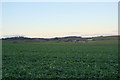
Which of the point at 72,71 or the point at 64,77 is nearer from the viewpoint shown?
the point at 64,77

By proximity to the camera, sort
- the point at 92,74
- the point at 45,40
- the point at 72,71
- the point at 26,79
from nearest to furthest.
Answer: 1. the point at 26,79
2. the point at 92,74
3. the point at 72,71
4. the point at 45,40

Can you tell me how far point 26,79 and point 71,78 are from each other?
10.6 feet

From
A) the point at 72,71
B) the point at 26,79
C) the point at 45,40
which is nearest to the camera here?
the point at 26,79

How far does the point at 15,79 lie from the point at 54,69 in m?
3.64

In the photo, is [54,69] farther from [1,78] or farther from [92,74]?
[1,78]

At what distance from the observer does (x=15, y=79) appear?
1068 centimetres

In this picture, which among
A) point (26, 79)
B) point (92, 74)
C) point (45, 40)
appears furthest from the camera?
point (45, 40)

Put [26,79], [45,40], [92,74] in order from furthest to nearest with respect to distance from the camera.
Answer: [45,40]
[92,74]
[26,79]

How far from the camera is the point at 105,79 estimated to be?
10.8m

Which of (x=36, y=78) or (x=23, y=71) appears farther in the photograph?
(x=23, y=71)

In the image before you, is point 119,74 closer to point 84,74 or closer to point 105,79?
point 105,79

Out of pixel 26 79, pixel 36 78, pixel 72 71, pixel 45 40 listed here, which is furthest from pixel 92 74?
pixel 45 40

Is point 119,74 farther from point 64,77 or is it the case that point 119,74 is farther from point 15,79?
point 15,79

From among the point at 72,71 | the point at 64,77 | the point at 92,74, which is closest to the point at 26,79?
the point at 64,77
